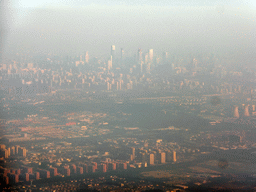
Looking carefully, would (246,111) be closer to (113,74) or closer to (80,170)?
(113,74)

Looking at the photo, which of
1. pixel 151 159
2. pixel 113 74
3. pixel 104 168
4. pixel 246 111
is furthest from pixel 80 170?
pixel 246 111

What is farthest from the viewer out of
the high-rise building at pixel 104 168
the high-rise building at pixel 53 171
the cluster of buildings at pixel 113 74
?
the cluster of buildings at pixel 113 74

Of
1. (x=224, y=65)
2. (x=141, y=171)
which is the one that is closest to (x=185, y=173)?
(x=141, y=171)

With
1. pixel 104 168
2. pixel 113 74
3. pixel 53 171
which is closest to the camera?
pixel 53 171

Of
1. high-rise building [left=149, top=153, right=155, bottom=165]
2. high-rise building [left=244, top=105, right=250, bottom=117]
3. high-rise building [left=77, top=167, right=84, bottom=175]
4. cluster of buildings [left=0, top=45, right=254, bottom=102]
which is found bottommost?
high-rise building [left=77, top=167, right=84, bottom=175]

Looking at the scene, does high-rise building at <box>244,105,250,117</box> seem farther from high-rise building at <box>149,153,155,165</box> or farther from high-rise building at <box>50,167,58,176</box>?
high-rise building at <box>50,167,58,176</box>

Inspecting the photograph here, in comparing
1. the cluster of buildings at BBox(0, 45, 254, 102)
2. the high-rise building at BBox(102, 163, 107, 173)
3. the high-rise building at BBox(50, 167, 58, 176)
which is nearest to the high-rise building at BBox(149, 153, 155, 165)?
the high-rise building at BBox(102, 163, 107, 173)

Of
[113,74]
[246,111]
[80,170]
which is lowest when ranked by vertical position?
[80,170]

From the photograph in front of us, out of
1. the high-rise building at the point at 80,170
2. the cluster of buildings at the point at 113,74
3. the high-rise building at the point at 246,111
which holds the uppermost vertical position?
the cluster of buildings at the point at 113,74

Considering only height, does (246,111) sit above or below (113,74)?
below

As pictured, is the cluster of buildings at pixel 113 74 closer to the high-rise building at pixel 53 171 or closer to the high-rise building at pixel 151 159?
the high-rise building at pixel 151 159

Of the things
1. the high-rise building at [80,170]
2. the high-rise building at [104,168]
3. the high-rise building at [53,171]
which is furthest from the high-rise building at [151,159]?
the high-rise building at [53,171]

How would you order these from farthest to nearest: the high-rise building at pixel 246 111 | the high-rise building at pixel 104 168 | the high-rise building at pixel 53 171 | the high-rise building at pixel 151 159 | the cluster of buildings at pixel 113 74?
the cluster of buildings at pixel 113 74
the high-rise building at pixel 246 111
the high-rise building at pixel 151 159
the high-rise building at pixel 104 168
the high-rise building at pixel 53 171
